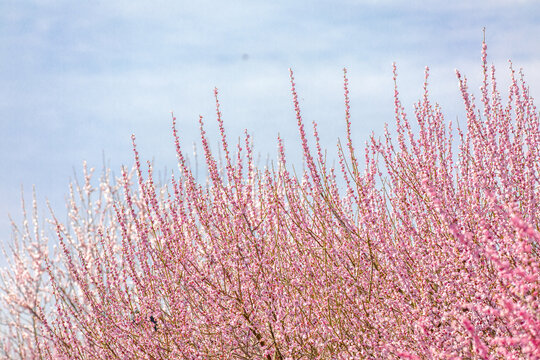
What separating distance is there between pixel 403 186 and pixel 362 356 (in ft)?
5.23

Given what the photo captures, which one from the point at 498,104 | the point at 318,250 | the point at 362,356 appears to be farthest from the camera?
the point at 318,250

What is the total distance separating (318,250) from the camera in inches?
225

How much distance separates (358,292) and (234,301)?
106 centimetres

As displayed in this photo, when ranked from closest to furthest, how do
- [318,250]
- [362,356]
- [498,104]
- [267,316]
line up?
[362,356] → [267,316] → [498,104] → [318,250]

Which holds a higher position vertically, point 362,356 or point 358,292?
point 358,292

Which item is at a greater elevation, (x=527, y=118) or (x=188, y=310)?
(x=527, y=118)

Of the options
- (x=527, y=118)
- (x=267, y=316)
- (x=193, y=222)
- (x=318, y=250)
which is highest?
(x=527, y=118)

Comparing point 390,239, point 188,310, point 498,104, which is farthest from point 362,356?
point 498,104

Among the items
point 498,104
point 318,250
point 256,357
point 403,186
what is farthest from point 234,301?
point 498,104

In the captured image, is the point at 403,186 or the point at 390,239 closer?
the point at 390,239

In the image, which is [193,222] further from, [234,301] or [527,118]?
[527,118]

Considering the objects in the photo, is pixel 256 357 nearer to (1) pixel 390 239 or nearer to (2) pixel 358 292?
(2) pixel 358 292

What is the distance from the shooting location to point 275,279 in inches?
201

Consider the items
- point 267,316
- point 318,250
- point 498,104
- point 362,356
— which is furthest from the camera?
point 318,250
